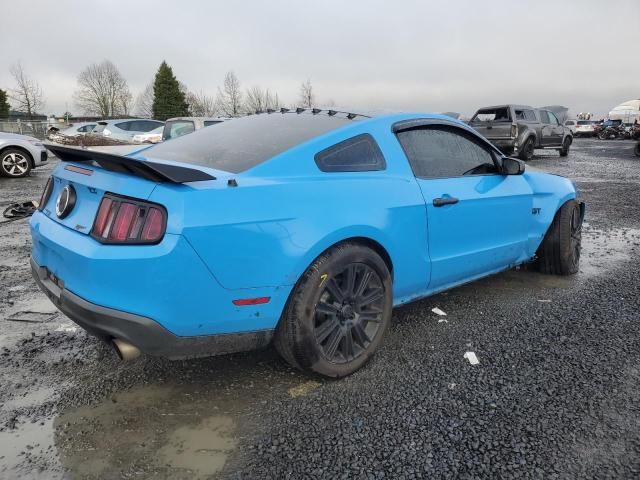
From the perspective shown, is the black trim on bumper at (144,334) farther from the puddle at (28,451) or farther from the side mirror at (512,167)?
the side mirror at (512,167)

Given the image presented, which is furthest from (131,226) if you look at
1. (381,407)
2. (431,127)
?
(431,127)

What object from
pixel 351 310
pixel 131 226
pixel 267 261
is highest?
pixel 131 226

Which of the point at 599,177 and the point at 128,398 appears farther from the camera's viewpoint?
the point at 599,177

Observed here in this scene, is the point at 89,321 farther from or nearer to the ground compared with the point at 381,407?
farther from the ground

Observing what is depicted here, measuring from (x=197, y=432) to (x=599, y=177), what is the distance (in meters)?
13.1

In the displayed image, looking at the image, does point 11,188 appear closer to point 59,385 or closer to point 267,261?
point 59,385

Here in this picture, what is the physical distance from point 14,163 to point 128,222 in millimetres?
12095

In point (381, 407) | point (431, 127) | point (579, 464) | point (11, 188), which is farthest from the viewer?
point (11, 188)

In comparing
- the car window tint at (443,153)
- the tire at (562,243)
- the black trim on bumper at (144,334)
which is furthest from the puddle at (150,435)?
the tire at (562,243)

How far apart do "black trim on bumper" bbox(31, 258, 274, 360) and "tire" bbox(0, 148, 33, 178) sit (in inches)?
455

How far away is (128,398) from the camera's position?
2537mm

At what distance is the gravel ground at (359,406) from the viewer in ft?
6.74

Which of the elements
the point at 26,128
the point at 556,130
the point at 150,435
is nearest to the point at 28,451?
the point at 150,435

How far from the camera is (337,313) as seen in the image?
2650 millimetres
